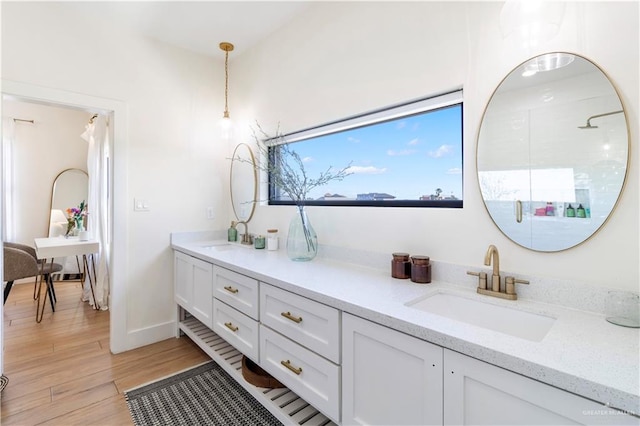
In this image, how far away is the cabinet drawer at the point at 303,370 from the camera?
1.28m

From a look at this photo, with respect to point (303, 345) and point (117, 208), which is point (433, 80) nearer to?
point (303, 345)

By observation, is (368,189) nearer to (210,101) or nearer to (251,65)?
(251,65)

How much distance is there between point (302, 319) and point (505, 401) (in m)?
0.83

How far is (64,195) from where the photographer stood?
474cm

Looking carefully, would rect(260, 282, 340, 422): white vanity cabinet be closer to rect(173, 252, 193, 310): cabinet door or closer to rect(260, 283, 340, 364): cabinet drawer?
rect(260, 283, 340, 364): cabinet drawer

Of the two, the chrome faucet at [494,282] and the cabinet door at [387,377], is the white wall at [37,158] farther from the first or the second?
the chrome faucet at [494,282]

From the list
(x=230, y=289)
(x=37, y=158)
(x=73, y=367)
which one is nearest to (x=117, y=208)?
(x=73, y=367)

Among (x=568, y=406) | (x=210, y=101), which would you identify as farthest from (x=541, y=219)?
(x=210, y=101)

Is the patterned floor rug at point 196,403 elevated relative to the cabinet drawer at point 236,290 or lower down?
lower down

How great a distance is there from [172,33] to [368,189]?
213 cm

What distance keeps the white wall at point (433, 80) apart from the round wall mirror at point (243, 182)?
1.08 feet

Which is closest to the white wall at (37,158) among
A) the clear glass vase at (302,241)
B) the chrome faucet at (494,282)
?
the clear glass vase at (302,241)

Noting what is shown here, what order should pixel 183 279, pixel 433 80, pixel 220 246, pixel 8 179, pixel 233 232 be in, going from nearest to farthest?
pixel 433 80 → pixel 183 279 → pixel 220 246 → pixel 233 232 → pixel 8 179

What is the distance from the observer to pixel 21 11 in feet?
6.73
